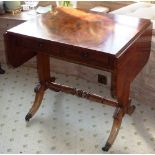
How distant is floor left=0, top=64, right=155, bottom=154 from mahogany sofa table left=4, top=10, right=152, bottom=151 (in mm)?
137

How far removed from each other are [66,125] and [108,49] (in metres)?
0.83

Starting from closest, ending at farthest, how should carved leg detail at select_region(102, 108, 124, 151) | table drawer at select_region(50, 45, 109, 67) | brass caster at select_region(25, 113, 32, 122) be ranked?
table drawer at select_region(50, 45, 109, 67) → carved leg detail at select_region(102, 108, 124, 151) → brass caster at select_region(25, 113, 32, 122)

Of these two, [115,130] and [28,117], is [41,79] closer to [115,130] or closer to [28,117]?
[28,117]

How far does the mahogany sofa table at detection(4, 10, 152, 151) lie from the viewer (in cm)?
145

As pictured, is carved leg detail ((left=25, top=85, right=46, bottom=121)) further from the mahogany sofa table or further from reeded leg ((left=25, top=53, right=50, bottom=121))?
the mahogany sofa table

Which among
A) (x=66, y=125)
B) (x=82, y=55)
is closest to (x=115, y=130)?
(x=66, y=125)

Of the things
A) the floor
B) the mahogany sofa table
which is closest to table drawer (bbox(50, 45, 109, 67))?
the mahogany sofa table

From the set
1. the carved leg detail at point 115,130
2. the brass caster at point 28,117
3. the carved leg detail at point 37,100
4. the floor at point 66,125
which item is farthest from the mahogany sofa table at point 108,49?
the brass caster at point 28,117

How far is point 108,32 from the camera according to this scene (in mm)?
1625

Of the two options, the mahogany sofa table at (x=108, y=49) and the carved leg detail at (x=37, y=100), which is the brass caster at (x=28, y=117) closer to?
the carved leg detail at (x=37, y=100)

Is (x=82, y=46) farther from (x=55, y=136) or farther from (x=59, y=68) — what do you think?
(x=59, y=68)

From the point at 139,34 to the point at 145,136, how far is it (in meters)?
0.74

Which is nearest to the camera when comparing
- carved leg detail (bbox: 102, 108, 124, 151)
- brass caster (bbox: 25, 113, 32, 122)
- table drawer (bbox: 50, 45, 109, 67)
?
table drawer (bbox: 50, 45, 109, 67)

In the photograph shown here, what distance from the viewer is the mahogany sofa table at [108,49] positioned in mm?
1450
